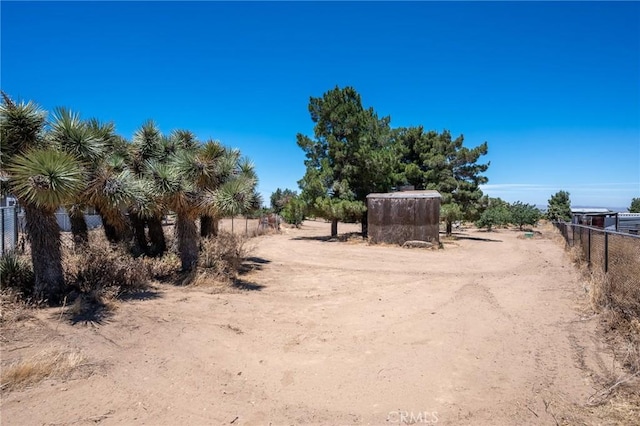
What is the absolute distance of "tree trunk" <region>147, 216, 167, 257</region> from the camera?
12.1m

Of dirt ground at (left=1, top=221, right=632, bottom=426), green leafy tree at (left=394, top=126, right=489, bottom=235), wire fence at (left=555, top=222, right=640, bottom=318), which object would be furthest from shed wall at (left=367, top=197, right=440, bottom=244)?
wire fence at (left=555, top=222, right=640, bottom=318)

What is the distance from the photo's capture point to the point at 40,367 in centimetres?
479

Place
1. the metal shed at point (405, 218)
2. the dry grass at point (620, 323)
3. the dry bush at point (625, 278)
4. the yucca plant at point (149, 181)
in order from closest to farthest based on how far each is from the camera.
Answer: the dry grass at point (620, 323)
the dry bush at point (625, 278)
the yucca plant at point (149, 181)
the metal shed at point (405, 218)

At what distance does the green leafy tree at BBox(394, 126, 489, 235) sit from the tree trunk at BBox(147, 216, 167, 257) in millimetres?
19729

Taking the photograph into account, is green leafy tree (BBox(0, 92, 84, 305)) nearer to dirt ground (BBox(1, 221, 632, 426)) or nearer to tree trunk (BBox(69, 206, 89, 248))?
dirt ground (BBox(1, 221, 632, 426))

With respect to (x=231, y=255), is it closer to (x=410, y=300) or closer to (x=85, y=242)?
→ (x=85, y=242)

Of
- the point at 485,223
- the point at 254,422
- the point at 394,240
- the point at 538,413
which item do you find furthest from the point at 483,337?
the point at 485,223

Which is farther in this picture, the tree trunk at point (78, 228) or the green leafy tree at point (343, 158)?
the green leafy tree at point (343, 158)

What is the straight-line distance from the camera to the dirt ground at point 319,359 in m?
4.21

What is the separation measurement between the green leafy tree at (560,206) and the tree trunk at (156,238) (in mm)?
48495

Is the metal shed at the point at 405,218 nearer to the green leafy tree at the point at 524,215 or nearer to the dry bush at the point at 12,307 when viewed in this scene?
the dry bush at the point at 12,307

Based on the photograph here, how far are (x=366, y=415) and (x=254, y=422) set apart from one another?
1118 mm

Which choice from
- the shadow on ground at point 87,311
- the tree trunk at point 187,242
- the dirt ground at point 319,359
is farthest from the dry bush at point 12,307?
the tree trunk at point 187,242

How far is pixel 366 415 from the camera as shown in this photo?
13.8 feet
